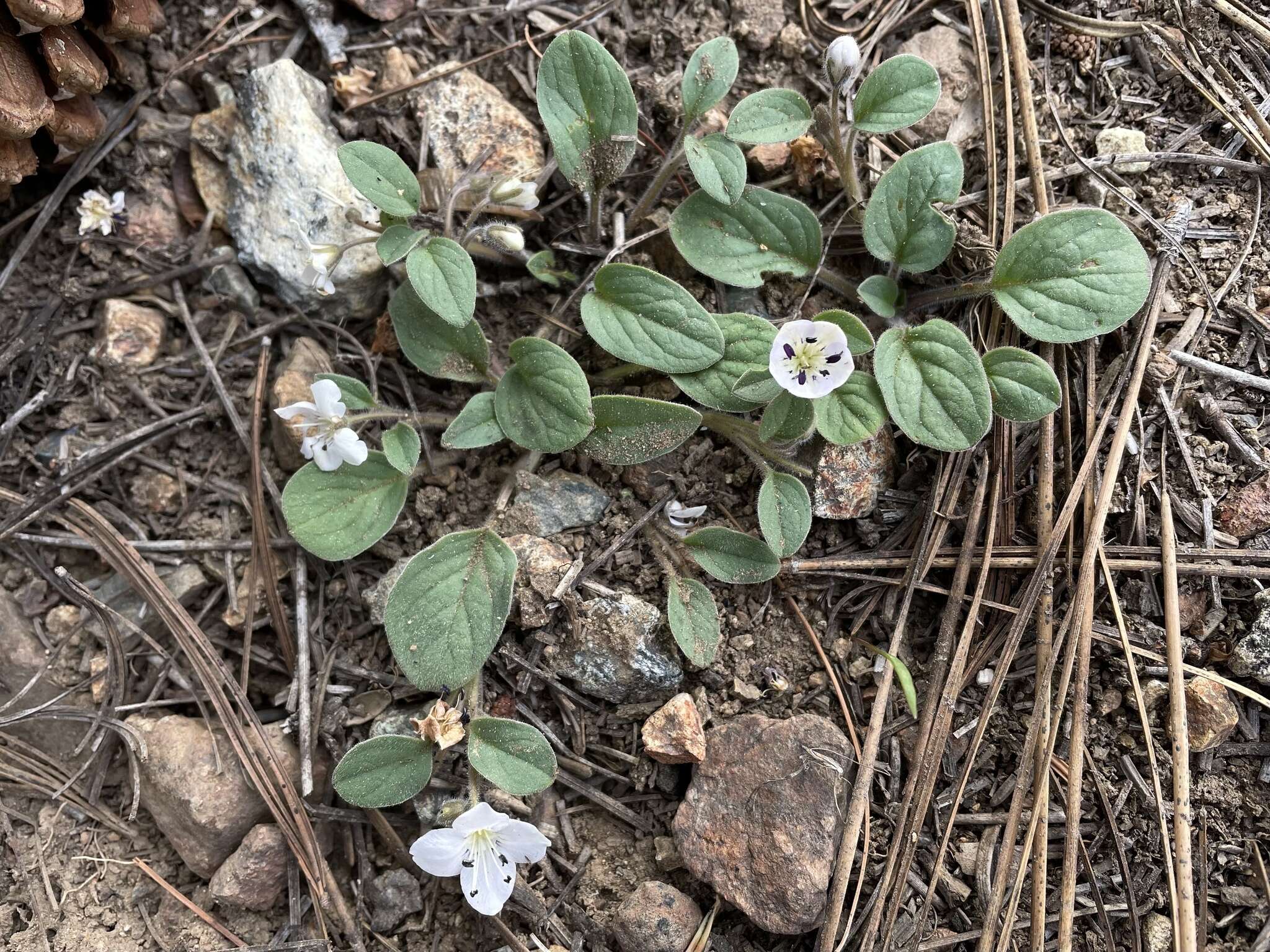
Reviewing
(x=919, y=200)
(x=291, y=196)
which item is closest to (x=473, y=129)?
(x=291, y=196)

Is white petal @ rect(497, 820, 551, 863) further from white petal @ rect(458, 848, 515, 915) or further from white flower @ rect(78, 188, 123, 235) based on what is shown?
white flower @ rect(78, 188, 123, 235)

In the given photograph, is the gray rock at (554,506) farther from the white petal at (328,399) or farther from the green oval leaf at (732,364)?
the white petal at (328,399)

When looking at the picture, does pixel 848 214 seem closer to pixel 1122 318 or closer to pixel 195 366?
pixel 1122 318

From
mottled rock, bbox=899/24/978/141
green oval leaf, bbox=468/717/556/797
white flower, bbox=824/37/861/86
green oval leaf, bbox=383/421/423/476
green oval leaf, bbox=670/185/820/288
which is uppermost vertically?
white flower, bbox=824/37/861/86

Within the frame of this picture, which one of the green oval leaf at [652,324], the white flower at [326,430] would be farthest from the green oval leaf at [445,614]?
the green oval leaf at [652,324]

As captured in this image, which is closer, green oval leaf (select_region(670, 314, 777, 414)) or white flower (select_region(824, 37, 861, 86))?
white flower (select_region(824, 37, 861, 86))

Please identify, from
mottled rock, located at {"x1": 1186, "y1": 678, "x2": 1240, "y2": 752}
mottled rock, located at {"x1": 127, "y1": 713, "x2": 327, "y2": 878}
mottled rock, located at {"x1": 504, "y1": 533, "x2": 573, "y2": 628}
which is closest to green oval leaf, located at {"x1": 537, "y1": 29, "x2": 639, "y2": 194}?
mottled rock, located at {"x1": 504, "y1": 533, "x2": 573, "y2": 628}

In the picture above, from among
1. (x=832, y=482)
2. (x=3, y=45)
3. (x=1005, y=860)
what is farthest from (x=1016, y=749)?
(x=3, y=45)
